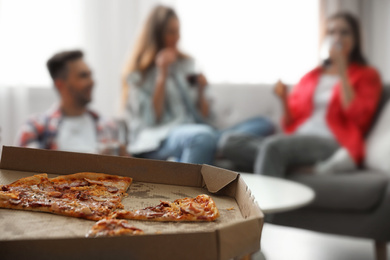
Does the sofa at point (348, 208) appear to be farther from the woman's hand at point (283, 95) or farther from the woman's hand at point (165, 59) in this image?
the woman's hand at point (165, 59)

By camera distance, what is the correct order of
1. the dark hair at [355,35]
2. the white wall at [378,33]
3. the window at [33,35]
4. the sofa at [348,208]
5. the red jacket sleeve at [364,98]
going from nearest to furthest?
the sofa at [348,208], the red jacket sleeve at [364,98], the dark hair at [355,35], the window at [33,35], the white wall at [378,33]

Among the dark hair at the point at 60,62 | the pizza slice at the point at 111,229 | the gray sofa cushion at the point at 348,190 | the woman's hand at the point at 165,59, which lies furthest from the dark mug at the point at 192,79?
the pizza slice at the point at 111,229

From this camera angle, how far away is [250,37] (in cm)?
337

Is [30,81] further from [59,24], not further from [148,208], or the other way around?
[148,208]

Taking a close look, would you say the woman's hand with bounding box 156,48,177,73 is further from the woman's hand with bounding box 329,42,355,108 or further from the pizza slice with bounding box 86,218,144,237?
the pizza slice with bounding box 86,218,144,237

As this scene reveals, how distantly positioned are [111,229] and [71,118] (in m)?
1.82

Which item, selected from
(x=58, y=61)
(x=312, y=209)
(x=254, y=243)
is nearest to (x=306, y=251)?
(x=312, y=209)

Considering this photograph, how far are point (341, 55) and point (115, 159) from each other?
2.01 meters

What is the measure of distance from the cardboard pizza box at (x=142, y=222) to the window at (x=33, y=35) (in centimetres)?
218

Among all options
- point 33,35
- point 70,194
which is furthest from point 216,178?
point 33,35

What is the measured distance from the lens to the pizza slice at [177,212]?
56 centimetres

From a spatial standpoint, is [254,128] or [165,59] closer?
[165,59]

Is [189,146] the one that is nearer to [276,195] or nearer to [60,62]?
[60,62]

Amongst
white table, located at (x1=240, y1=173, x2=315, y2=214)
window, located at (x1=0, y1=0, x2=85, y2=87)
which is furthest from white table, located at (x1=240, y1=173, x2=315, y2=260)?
window, located at (x1=0, y1=0, x2=85, y2=87)
